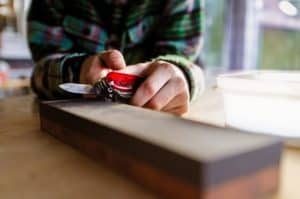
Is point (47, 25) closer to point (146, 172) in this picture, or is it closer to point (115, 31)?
point (115, 31)

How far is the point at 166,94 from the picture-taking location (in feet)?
1.53

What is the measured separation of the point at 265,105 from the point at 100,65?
0.82ft

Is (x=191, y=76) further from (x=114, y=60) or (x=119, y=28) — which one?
(x=119, y=28)

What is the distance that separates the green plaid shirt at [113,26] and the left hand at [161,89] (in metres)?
0.36

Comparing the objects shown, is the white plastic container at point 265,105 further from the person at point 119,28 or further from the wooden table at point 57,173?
the person at point 119,28

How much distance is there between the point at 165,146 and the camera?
213 millimetres

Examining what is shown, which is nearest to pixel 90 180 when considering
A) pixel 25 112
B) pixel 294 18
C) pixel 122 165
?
pixel 122 165

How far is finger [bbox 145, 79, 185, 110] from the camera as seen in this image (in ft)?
1.50

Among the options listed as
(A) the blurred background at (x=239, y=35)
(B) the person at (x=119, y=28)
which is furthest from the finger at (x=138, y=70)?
(A) the blurred background at (x=239, y=35)

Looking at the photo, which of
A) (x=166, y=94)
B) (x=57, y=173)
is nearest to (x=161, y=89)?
(x=166, y=94)

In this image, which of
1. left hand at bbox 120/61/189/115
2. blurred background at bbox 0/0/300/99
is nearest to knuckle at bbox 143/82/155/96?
left hand at bbox 120/61/189/115

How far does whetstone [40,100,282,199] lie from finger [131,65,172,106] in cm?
13

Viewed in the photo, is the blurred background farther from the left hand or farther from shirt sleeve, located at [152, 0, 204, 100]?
the left hand

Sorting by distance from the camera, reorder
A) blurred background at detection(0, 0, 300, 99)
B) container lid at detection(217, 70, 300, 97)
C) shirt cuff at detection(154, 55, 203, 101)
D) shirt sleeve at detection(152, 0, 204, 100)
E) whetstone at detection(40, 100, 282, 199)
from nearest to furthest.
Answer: whetstone at detection(40, 100, 282, 199)
container lid at detection(217, 70, 300, 97)
shirt cuff at detection(154, 55, 203, 101)
shirt sleeve at detection(152, 0, 204, 100)
blurred background at detection(0, 0, 300, 99)
